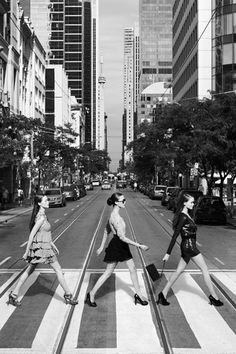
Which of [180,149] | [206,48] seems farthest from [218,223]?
[206,48]

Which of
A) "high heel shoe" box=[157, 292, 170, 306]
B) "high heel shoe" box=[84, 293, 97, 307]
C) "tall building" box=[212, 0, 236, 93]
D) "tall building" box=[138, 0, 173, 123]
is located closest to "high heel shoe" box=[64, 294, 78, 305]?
"high heel shoe" box=[84, 293, 97, 307]

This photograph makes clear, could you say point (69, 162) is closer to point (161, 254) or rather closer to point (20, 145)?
point (20, 145)

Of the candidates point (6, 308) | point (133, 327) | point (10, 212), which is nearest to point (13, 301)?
point (6, 308)

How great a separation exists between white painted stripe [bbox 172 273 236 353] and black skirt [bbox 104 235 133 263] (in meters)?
1.23

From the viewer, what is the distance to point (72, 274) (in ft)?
35.8

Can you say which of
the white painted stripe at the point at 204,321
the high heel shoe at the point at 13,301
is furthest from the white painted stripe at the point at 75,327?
the white painted stripe at the point at 204,321

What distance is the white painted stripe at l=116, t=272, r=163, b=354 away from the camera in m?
6.14

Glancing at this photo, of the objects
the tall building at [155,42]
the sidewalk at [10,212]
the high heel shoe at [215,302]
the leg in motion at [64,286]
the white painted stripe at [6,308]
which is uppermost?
the tall building at [155,42]

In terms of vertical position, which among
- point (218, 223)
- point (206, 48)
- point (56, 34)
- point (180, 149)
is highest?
point (56, 34)

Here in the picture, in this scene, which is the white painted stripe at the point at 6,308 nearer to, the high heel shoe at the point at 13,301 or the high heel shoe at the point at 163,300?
the high heel shoe at the point at 13,301

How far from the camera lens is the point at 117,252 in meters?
8.07

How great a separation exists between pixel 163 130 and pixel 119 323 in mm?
29218

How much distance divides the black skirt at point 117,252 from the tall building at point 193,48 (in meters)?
43.1

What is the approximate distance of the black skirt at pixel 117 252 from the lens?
317 inches
